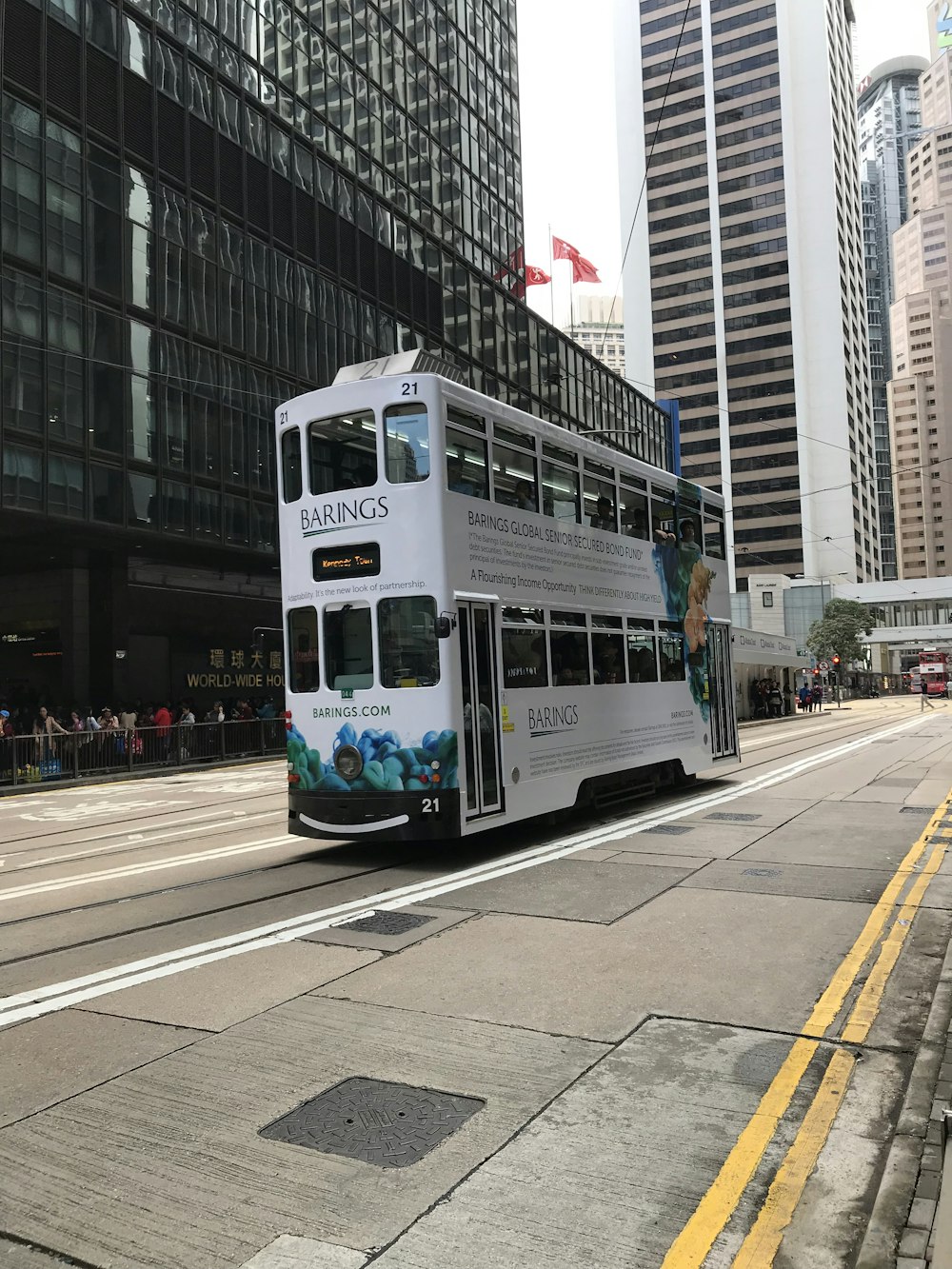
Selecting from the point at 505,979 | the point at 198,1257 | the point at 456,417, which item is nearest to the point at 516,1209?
the point at 198,1257

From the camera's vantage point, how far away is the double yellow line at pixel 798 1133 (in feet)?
10.6

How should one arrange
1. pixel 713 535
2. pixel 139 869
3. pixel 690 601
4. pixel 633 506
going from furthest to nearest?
pixel 713 535, pixel 690 601, pixel 633 506, pixel 139 869

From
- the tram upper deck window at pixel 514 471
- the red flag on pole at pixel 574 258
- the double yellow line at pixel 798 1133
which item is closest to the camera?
the double yellow line at pixel 798 1133

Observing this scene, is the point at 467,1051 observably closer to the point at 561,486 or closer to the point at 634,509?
the point at 561,486

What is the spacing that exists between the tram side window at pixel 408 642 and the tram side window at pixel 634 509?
465cm

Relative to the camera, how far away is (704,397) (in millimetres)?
118000

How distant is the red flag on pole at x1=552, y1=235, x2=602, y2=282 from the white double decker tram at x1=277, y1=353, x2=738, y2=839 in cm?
3673

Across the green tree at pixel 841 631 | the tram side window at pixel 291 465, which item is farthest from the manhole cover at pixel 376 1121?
the green tree at pixel 841 631

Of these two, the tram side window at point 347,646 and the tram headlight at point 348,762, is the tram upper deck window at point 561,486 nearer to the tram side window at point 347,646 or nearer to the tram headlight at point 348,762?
the tram side window at point 347,646

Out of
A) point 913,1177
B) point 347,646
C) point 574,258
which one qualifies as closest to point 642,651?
point 347,646

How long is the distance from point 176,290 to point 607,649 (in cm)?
2119

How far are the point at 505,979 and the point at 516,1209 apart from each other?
8.72ft

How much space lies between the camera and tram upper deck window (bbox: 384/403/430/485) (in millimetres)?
9875

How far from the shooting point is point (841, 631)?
86.4 metres
